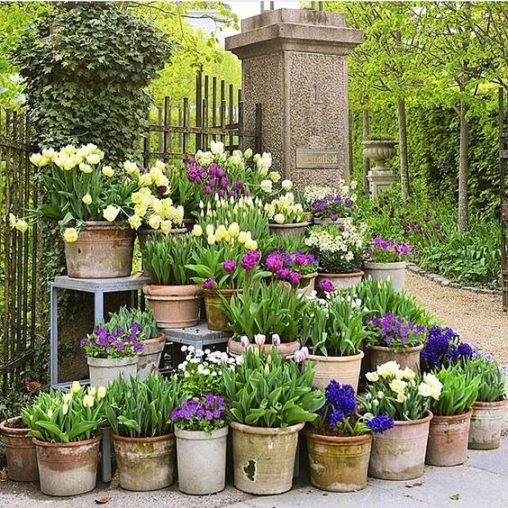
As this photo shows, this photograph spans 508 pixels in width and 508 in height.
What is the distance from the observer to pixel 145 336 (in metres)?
4.95

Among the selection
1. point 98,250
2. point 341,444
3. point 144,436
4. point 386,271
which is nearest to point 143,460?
point 144,436

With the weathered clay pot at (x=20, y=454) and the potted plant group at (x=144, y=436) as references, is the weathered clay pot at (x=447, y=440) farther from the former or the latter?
the weathered clay pot at (x=20, y=454)

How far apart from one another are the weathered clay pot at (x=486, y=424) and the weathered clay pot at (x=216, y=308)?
1.56m

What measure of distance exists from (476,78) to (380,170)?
7258 mm

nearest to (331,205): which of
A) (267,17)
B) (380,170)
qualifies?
Answer: (267,17)

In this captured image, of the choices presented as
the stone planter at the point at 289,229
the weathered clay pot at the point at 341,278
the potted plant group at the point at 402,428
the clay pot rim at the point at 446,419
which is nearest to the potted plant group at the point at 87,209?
the stone planter at the point at 289,229

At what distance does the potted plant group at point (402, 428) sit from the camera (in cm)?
453

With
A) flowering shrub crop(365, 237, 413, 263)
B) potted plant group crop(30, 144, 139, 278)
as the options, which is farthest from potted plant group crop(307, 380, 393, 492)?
flowering shrub crop(365, 237, 413, 263)

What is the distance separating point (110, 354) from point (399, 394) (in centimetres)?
155

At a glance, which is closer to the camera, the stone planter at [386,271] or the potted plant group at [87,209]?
the potted plant group at [87,209]

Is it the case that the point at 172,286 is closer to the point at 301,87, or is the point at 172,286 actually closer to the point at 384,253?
the point at 384,253

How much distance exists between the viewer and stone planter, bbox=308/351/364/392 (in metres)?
4.74

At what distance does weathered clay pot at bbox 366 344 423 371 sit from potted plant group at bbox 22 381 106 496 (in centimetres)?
170

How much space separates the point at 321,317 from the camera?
483 cm
